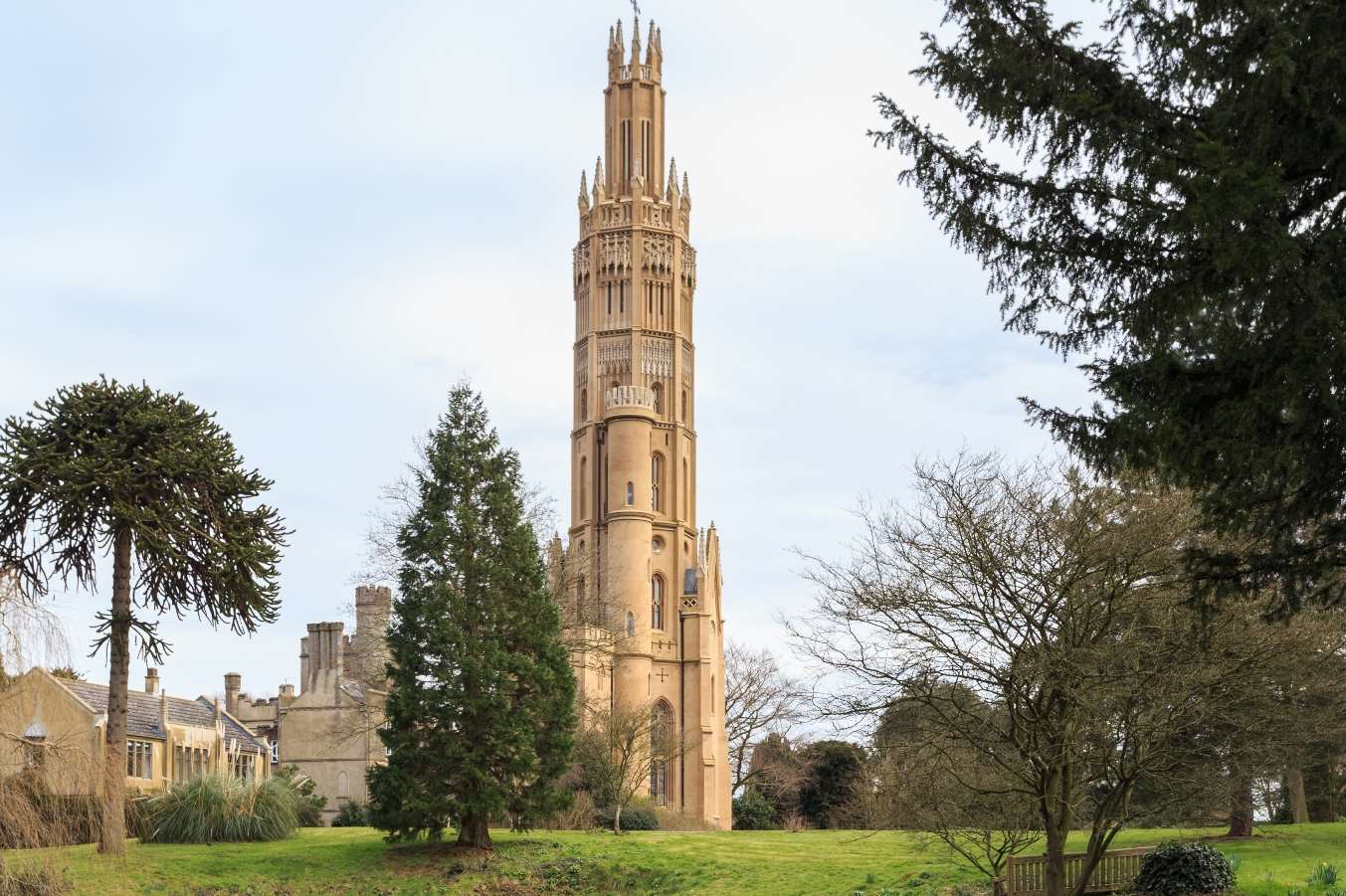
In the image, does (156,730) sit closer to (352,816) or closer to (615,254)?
(352,816)

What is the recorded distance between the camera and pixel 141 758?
51.5 m

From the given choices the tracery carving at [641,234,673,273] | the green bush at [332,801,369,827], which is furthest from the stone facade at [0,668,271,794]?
the tracery carving at [641,234,673,273]

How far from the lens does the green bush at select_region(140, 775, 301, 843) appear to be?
3603 cm

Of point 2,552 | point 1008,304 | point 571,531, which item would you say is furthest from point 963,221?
point 571,531

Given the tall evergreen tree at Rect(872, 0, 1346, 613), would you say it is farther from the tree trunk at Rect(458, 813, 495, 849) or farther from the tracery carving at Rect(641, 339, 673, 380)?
the tracery carving at Rect(641, 339, 673, 380)

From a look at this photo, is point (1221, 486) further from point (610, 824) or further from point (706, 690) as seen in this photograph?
point (706, 690)

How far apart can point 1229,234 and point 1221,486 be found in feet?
9.26

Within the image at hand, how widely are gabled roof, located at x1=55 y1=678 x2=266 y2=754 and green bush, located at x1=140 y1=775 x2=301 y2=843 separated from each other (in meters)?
9.42

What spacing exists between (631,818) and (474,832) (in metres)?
11.4

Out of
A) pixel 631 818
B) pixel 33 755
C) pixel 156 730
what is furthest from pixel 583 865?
pixel 156 730

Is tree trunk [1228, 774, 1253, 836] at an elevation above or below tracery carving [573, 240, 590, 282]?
below

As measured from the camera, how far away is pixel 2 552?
108ft

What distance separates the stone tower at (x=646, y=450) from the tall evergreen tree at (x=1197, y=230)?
49.4 meters

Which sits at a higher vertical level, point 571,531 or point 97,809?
point 571,531
